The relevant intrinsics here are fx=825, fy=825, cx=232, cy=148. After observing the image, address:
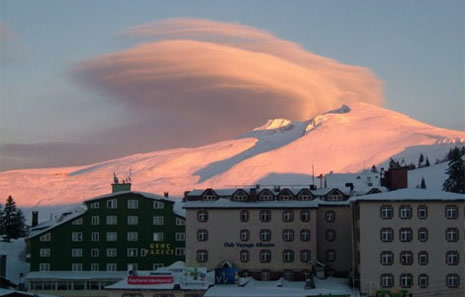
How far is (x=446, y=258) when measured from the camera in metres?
63.4

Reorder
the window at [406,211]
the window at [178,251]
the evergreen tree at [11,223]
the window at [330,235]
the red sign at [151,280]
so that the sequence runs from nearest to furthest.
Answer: the red sign at [151,280], the window at [406,211], the window at [330,235], the window at [178,251], the evergreen tree at [11,223]

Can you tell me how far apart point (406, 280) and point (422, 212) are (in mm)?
5374

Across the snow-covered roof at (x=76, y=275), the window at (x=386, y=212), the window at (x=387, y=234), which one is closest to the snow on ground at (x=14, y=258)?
the snow-covered roof at (x=76, y=275)

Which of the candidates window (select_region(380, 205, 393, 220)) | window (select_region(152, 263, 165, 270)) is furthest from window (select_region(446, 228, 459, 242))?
window (select_region(152, 263, 165, 270))

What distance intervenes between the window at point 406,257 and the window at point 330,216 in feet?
36.0

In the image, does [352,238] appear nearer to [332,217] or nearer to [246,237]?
[332,217]

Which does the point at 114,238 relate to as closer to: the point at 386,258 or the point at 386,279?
the point at 386,258

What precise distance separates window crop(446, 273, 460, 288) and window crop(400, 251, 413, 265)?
10.0 feet

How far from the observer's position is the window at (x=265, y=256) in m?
70.8

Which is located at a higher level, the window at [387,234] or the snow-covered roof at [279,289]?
the window at [387,234]

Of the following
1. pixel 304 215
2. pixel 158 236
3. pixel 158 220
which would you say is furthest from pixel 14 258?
pixel 304 215

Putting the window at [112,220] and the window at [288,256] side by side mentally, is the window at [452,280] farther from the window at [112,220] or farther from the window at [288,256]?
the window at [112,220]

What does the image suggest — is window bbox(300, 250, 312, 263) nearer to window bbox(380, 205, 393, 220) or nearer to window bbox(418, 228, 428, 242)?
window bbox(380, 205, 393, 220)

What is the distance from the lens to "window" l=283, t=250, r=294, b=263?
70938 mm
